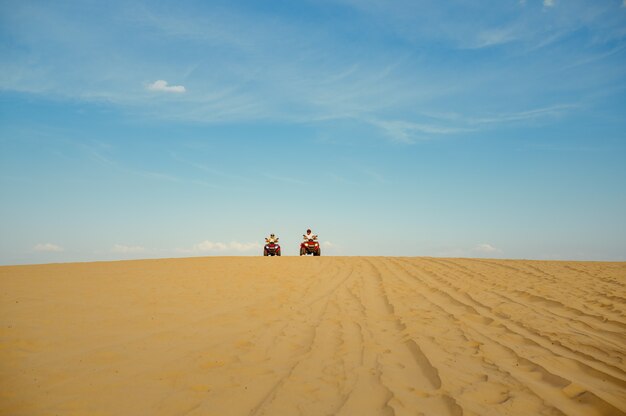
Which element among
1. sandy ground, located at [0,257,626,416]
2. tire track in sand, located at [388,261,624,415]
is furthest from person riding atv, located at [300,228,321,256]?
tire track in sand, located at [388,261,624,415]

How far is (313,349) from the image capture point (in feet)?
16.8

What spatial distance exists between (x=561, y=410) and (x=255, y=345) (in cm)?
338

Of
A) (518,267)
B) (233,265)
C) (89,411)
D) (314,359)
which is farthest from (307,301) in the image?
(518,267)

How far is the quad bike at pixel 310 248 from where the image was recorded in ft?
73.3

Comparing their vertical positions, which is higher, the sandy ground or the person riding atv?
the person riding atv

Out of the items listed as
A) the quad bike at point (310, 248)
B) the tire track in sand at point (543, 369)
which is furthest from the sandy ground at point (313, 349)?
the quad bike at point (310, 248)

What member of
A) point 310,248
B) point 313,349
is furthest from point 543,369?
point 310,248

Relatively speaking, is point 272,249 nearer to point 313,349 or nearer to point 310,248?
point 310,248

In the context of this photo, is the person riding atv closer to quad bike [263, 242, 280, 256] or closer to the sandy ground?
quad bike [263, 242, 280, 256]

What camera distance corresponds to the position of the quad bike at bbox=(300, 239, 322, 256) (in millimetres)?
22344

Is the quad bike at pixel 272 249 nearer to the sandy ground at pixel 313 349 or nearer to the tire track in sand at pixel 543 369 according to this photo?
the sandy ground at pixel 313 349

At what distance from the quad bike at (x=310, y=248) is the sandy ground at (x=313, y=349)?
39.1 feet

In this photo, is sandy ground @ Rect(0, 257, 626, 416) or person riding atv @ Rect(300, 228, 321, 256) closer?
sandy ground @ Rect(0, 257, 626, 416)

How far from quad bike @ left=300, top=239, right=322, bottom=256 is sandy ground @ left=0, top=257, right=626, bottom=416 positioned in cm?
1191
